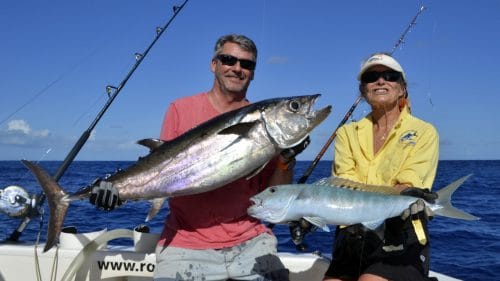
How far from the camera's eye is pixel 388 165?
3658mm

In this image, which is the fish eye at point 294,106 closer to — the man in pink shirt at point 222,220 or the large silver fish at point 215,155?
the large silver fish at point 215,155

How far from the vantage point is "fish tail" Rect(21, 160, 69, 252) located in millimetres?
3293

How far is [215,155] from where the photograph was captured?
329cm

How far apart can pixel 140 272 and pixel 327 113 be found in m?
2.40

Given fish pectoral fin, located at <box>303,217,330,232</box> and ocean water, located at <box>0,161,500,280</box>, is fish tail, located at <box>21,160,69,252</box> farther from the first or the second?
ocean water, located at <box>0,161,500,280</box>

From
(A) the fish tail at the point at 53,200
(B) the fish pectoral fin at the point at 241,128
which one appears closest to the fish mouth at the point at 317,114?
(B) the fish pectoral fin at the point at 241,128

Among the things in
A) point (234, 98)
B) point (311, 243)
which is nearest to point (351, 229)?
point (234, 98)

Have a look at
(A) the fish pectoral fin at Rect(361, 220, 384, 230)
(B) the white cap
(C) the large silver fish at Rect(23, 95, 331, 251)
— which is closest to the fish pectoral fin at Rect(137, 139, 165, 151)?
(C) the large silver fish at Rect(23, 95, 331, 251)

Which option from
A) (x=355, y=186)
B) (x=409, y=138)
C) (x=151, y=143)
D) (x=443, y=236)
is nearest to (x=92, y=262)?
(x=151, y=143)

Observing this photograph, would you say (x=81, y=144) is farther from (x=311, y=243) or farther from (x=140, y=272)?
(x=311, y=243)

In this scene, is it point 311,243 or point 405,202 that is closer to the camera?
point 405,202

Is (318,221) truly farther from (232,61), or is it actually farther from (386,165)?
(232,61)

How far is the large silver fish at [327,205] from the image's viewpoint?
2896mm

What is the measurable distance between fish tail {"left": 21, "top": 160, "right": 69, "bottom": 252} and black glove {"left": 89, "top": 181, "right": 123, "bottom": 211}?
240mm
